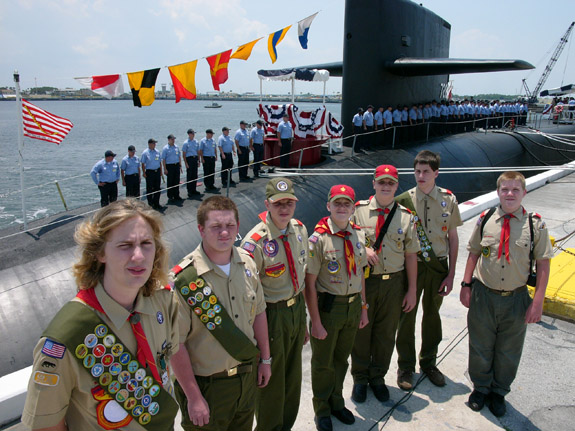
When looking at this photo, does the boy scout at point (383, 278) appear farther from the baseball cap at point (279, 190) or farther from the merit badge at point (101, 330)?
the merit badge at point (101, 330)

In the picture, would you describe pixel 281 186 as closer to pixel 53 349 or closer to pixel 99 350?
pixel 99 350

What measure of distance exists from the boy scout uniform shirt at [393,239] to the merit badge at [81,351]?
8.62 ft

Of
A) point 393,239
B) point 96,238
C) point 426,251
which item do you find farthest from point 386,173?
point 96,238

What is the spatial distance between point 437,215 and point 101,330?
3.32 metres

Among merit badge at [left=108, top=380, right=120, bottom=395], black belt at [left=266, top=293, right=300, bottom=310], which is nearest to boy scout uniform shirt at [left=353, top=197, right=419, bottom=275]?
black belt at [left=266, top=293, right=300, bottom=310]

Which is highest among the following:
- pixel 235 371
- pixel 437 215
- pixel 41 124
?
pixel 41 124

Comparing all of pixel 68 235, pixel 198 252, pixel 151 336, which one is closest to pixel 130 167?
pixel 68 235

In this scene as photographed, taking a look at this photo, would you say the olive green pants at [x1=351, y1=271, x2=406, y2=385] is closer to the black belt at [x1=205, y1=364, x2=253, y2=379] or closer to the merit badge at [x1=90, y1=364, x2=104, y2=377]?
the black belt at [x1=205, y1=364, x2=253, y2=379]

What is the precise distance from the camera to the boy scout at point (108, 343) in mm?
1787

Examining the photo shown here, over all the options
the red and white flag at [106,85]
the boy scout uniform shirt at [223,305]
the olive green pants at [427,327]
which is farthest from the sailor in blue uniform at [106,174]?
the boy scout uniform shirt at [223,305]

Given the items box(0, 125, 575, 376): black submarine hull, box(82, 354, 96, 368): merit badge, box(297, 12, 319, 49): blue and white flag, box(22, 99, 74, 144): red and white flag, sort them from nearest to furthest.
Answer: box(82, 354, 96, 368): merit badge < box(0, 125, 575, 376): black submarine hull < box(22, 99, 74, 144): red and white flag < box(297, 12, 319, 49): blue and white flag

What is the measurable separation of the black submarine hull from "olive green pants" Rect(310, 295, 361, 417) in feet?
7.81

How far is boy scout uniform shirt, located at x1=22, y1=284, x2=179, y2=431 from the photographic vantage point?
1763 mm

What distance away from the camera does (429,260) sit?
423cm
